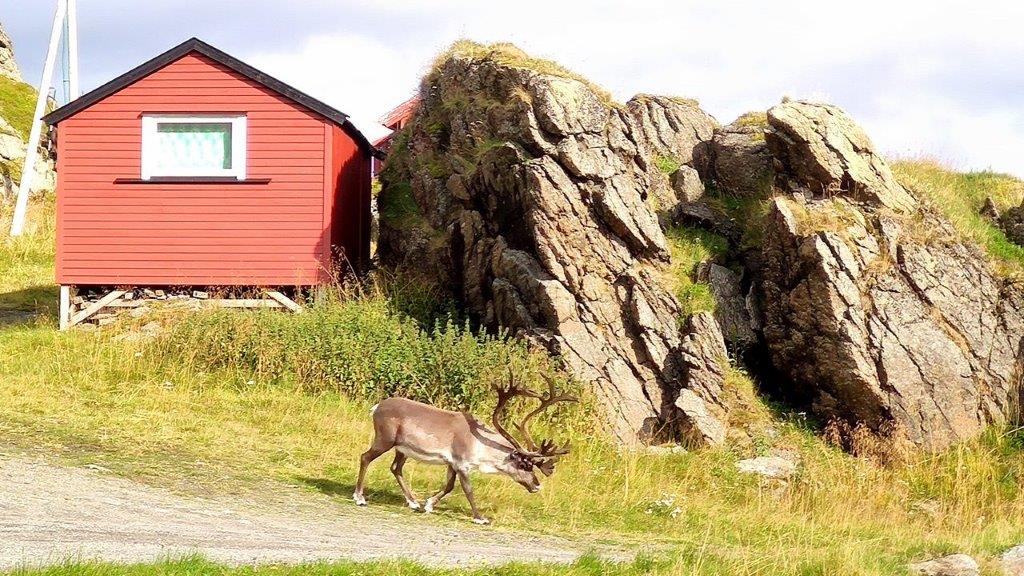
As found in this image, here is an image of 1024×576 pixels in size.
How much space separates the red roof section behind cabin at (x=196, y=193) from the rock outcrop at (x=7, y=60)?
3252 centimetres

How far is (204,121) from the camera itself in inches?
870

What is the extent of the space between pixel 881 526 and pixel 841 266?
636 cm

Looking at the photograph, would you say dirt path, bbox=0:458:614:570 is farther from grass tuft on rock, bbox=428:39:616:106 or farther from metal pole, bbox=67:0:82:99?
metal pole, bbox=67:0:82:99

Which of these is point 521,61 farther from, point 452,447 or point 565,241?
point 452,447

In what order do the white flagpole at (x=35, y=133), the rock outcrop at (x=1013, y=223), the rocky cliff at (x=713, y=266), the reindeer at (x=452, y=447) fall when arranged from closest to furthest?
the reindeer at (x=452, y=447), the rocky cliff at (x=713, y=266), the rock outcrop at (x=1013, y=223), the white flagpole at (x=35, y=133)

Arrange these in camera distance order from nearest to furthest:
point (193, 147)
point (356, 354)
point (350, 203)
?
point (356, 354) < point (193, 147) < point (350, 203)

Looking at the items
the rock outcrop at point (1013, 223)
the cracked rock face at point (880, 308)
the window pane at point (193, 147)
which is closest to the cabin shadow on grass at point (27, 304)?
the window pane at point (193, 147)

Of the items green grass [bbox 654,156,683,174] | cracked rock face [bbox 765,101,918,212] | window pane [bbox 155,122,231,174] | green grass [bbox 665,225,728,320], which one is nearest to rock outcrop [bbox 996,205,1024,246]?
cracked rock face [bbox 765,101,918,212]

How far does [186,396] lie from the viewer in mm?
17000

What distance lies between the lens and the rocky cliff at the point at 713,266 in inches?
723

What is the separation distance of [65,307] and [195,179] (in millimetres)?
3922

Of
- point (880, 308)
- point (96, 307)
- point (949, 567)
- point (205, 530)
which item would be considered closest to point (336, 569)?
point (205, 530)

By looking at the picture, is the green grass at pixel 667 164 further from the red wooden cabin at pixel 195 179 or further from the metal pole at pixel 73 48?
the metal pole at pixel 73 48

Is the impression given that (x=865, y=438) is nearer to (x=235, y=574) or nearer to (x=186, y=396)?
(x=186, y=396)
